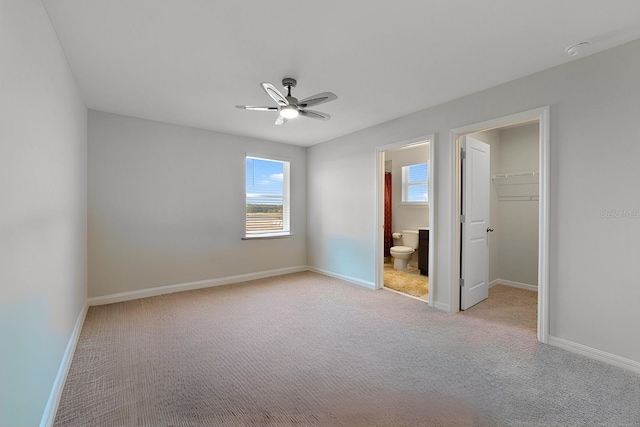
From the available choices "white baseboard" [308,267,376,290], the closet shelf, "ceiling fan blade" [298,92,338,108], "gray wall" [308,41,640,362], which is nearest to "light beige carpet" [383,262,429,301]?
"white baseboard" [308,267,376,290]

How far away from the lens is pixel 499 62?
2.56 metres

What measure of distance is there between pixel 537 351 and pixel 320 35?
3.24m

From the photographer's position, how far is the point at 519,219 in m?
4.61

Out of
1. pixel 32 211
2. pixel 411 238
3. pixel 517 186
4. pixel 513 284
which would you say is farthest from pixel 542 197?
pixel 32 211

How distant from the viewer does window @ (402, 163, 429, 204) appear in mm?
6086

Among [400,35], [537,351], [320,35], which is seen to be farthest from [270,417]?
[400,35]

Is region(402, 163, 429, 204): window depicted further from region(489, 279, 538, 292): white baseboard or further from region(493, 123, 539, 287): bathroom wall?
region(489, 279, 538, 292): white baseboard

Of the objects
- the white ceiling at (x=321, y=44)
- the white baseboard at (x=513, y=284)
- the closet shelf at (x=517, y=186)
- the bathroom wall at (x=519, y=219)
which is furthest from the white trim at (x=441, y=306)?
the white ceiling at (x=321, y=44)

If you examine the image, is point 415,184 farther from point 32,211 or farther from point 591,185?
point 32,211

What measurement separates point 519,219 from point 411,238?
6.63 ft

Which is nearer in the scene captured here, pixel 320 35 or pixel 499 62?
pixel 320 35

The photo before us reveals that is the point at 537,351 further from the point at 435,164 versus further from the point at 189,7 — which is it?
the point at 189,7

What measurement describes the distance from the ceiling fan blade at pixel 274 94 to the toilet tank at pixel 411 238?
428 centimetres

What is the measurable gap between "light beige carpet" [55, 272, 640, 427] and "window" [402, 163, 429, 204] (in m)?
3.18
